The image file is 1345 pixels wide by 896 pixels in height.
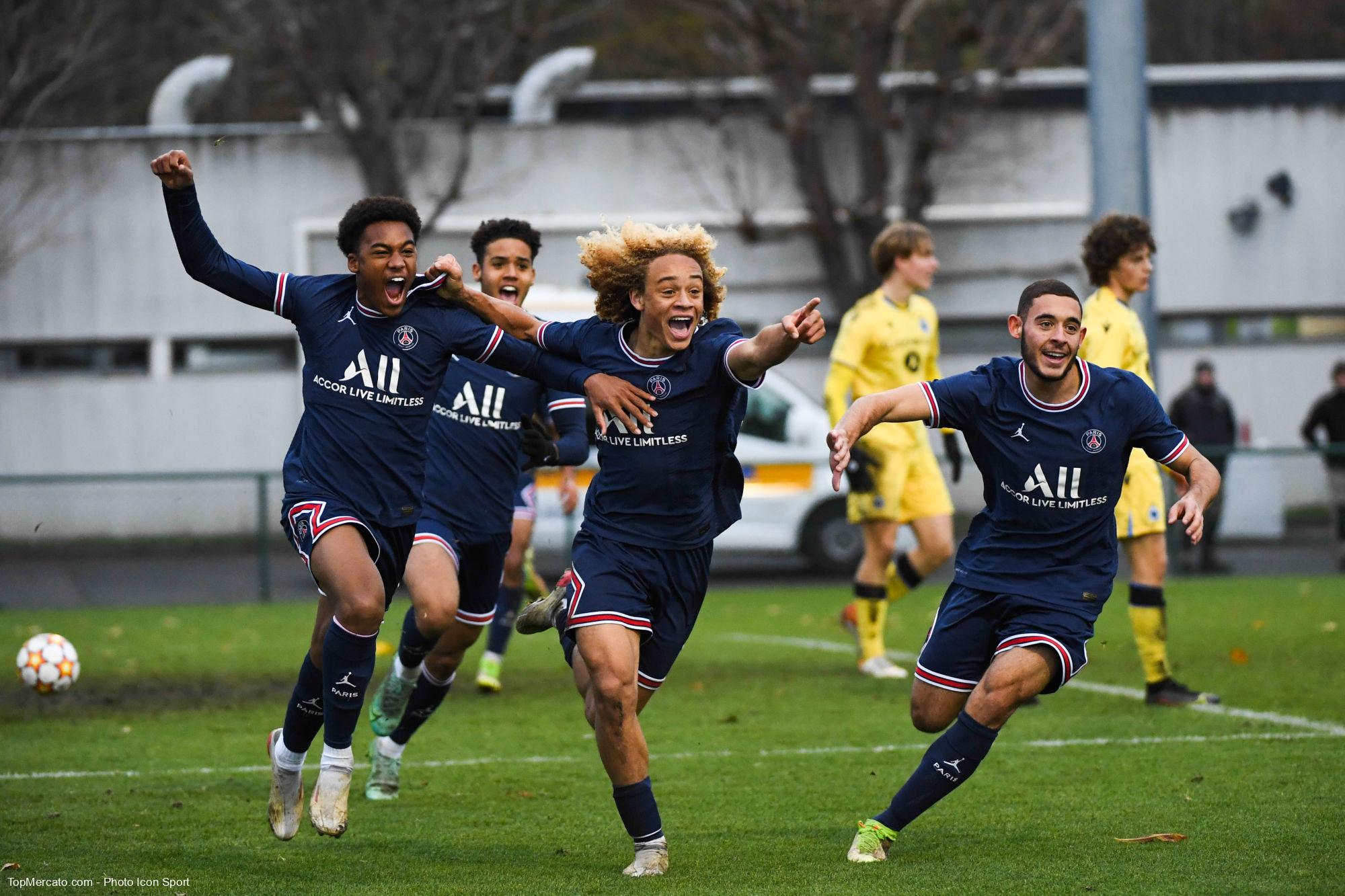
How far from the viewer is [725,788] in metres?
6.82

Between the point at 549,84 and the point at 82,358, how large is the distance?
7.45m

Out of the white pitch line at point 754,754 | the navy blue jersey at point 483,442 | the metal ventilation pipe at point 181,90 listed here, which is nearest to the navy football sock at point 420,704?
the white pitch line at point 754,754

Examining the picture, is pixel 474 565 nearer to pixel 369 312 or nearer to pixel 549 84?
pixel 369 312

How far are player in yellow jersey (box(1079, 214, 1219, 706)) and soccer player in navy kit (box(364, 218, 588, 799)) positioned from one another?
8.91 feet

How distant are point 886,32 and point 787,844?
18.1 m

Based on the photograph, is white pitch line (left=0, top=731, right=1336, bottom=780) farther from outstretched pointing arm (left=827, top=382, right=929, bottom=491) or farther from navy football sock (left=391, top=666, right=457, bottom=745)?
outstretched pointing arm (left=827, top=382, right=929, bottom=491)

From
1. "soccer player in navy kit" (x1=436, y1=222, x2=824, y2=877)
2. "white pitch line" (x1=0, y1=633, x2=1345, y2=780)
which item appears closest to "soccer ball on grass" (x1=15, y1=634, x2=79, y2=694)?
"white pitch line" (x1=0, y1=633, x2=1345, y2=780)

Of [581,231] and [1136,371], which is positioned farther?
[581,231]

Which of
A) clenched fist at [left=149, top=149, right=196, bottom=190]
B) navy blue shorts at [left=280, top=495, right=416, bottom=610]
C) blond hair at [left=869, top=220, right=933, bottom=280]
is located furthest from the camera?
blond hair at [left=869, top=220, right=933, bottom=280]

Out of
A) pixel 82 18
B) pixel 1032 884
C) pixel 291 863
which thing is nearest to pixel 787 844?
pixel 1032 884

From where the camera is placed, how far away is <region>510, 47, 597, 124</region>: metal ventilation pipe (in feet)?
76.4

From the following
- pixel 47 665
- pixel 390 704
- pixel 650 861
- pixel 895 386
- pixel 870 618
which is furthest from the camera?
pixel 870 618

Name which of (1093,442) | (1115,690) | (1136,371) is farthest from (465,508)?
(1115,690)

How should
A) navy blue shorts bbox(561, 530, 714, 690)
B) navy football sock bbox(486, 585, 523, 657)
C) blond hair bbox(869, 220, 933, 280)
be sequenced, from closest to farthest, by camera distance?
navy blue shorts bbox(561, 530, 714, 690) → blond hair bbox(869, 220, 933, 280) → navy football sock bbox(486, 585, 523, 657)
